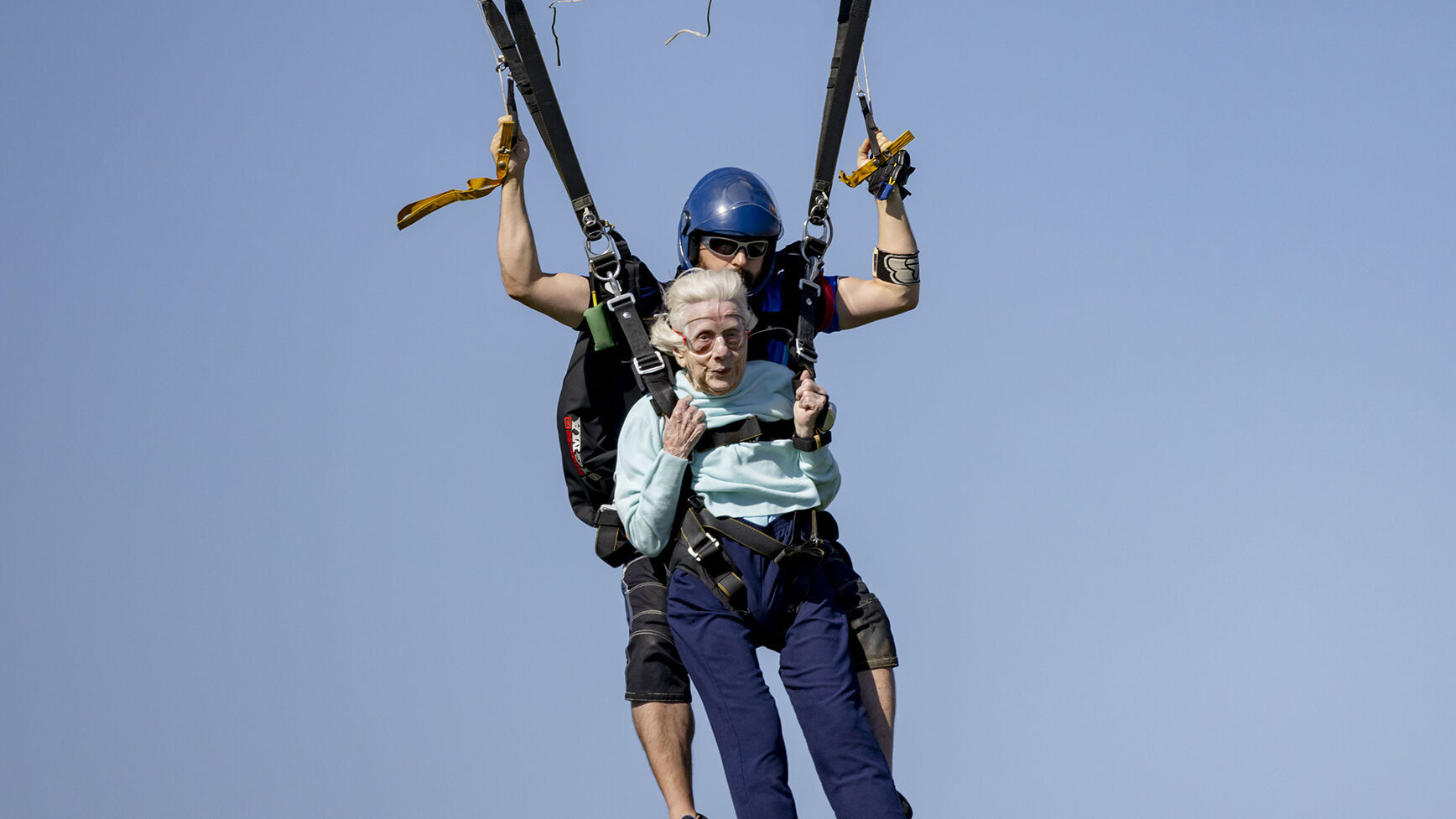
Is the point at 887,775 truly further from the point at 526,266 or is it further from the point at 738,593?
the point at 526,266

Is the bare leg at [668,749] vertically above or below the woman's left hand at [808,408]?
below

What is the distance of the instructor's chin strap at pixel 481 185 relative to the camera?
299 inches

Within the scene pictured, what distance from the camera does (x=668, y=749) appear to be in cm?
750

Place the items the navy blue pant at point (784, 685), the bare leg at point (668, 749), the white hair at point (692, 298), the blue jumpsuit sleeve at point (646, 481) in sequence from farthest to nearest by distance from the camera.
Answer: the bare leg at point (668, 749) < the white hair at point (692, 298) < the blue jumpsuit sleeve at point (646, 481) < the navy blue pant at point (784, 685)

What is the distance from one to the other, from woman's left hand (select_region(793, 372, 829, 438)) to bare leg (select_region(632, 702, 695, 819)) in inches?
52.1

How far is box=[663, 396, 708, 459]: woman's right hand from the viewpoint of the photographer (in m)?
7.09

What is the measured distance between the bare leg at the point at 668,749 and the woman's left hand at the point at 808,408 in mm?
1323

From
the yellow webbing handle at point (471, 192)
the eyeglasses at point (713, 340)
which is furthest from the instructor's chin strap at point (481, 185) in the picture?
the eyeglasses at point (713, 340)

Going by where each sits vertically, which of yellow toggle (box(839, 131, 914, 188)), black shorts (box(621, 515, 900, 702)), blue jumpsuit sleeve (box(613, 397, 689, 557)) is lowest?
black shorts (box(621, 515, 900, 702))

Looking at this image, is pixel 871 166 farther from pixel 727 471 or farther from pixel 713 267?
pixel 727 471

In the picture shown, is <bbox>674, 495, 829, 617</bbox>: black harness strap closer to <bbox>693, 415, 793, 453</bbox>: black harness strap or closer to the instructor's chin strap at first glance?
<bbox>693, 415, 793, 453</bbox>: black harness strap

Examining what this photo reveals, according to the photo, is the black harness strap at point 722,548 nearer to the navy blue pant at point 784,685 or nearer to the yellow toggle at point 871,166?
the navy blue pant at point 784,685

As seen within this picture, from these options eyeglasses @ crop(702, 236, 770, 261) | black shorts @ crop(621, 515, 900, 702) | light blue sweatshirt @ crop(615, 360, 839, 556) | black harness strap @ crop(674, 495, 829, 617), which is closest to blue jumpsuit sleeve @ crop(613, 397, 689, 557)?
light blue sweatshirt @ crop(615, 360, 839, 556)

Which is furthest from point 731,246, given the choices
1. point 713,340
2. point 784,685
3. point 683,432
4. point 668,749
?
point 668,749
